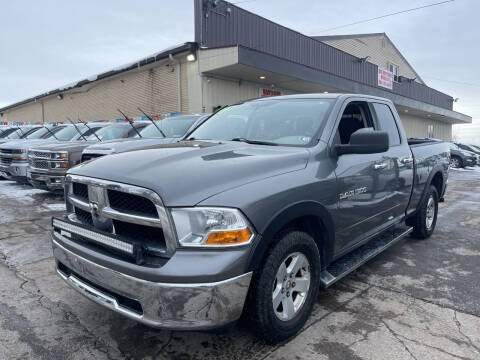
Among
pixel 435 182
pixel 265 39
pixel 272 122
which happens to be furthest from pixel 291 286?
pixel 265 39

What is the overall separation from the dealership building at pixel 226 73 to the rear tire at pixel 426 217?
754 centimetres

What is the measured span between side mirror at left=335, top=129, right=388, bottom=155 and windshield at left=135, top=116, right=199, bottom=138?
442 cm

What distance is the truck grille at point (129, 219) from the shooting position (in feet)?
6.44

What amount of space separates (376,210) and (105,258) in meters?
2.51

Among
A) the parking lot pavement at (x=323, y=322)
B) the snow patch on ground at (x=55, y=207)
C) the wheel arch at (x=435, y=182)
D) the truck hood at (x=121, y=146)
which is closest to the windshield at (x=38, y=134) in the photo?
the snow patch on ground at (x=55, y=207)

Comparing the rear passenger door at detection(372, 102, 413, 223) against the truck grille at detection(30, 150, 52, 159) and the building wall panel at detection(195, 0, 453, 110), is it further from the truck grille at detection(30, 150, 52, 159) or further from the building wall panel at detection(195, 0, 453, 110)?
the building wall panel at detection(195, 0, 453, 110)

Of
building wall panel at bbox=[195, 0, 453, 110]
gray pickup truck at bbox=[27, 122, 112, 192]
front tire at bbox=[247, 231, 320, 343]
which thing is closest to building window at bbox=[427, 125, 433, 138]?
building wall panel at bbox=[195, 0, 453, 110]

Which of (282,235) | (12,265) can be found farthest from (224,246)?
(12,265)

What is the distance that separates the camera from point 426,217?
195 inches

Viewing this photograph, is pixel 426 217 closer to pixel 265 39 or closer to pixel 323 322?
pixel 323 322

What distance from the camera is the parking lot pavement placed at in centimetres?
238

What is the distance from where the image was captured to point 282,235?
2336 mm

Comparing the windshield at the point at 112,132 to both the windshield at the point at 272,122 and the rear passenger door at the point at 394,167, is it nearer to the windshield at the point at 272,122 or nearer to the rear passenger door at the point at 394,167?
the windshield at the point at 272,122

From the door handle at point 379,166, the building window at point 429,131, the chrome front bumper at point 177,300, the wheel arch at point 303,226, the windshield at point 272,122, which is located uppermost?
the building window at point 429,131
